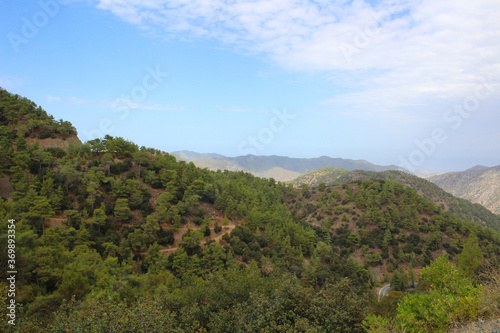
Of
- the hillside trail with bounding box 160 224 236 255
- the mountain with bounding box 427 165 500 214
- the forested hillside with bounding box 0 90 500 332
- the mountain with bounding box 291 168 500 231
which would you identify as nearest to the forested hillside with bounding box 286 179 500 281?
the forested hillside with bounding box 0 90 500 332

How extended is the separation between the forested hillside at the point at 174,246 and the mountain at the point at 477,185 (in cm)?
8483

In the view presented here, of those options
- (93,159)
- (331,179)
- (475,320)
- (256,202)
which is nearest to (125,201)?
(93,159)

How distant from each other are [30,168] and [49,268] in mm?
20639

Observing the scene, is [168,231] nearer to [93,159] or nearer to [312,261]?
[93,159]

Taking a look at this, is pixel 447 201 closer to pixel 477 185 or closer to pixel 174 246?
pixel 477 185

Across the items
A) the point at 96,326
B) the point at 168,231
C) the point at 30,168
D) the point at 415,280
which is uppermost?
the point at 30,168

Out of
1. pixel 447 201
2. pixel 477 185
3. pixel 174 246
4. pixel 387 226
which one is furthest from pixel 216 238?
pixel 477 185

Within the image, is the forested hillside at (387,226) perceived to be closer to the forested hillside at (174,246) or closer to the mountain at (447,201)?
the forested hillside at (174,246)

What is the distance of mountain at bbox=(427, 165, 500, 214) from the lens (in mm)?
112713

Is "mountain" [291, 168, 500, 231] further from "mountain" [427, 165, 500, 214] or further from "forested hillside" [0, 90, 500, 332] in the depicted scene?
"forested hillside" [0, 90, 500, 332]

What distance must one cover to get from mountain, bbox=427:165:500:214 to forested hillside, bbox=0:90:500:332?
84.8m

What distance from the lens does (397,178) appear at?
104 meters

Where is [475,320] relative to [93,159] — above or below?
below

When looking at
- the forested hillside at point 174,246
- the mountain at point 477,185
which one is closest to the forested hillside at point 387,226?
the forested hillside at point 174,246
